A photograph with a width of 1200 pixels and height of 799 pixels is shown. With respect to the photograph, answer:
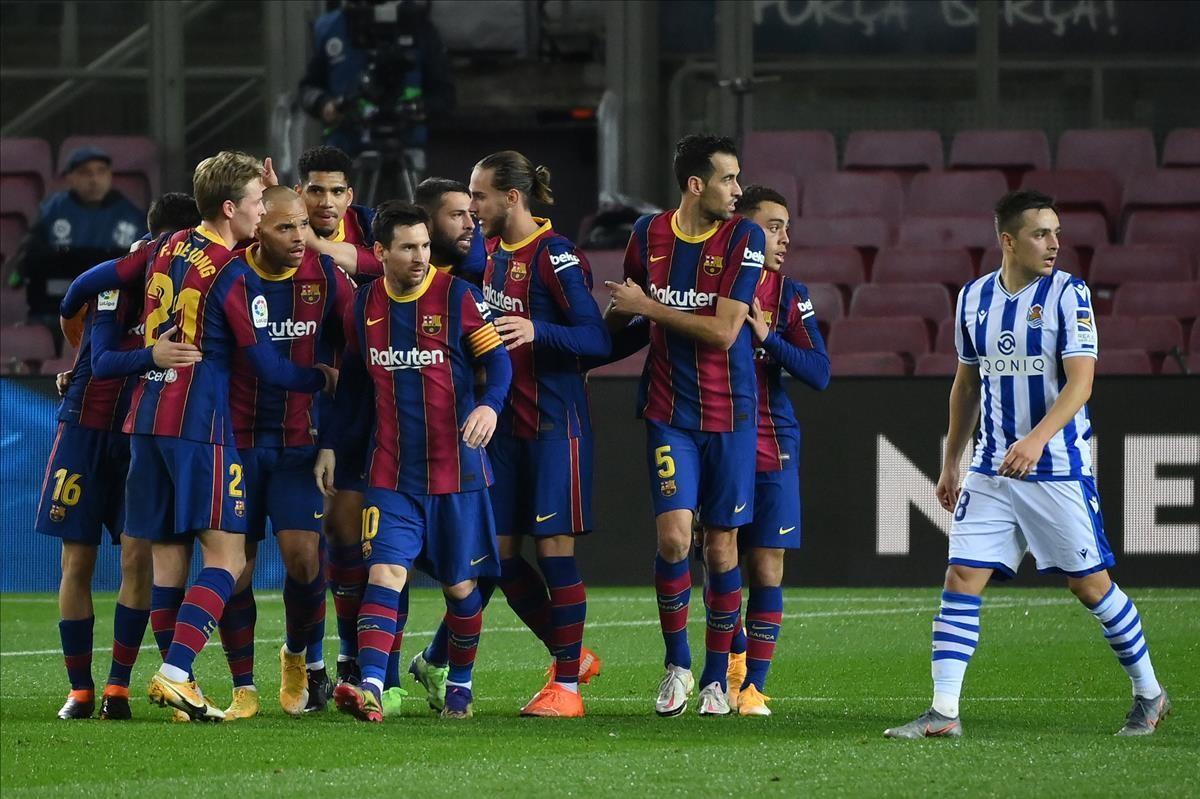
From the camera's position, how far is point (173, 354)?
6539 mm

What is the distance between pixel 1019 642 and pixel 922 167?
7.15 metres

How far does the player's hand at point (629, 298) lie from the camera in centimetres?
682

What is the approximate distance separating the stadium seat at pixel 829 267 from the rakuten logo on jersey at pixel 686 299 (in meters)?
7.11

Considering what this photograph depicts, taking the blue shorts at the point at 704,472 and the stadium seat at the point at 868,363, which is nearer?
the blue shorts at the point at 704,472

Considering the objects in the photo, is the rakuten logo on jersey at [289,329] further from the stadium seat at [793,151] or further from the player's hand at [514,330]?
the stadium seat at [793,151]

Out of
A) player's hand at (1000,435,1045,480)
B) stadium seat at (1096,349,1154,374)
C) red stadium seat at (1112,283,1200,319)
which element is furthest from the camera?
red stadium seat at (1112,283,1200,319)

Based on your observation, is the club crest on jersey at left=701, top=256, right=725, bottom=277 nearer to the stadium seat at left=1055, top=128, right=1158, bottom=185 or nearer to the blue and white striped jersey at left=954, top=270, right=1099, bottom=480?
the blue and white striped jersey at left=954, top=270, right=1099, bottom=480

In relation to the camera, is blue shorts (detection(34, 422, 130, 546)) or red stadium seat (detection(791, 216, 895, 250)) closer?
blue shorts (detection(34, 422, 130, 546))

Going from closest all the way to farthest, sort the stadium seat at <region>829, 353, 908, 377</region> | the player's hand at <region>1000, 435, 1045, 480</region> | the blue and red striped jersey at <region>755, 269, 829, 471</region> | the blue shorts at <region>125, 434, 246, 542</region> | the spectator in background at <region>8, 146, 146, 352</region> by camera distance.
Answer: the player's hand at <region>1000, 435, 1045, 480</region>
the blue shorts at <region>125, 434, 246, 542</region>
the blue and red striped jersey at <region>755, 269, 829, 471</region>
the stadium seat at <region>829, 353, 908, 377</region>
the spectator in background at <region>8, 146, 146, 352</region>

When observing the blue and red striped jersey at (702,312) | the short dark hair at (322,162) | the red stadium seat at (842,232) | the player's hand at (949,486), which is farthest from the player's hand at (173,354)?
the red stadium seat at (842,232)

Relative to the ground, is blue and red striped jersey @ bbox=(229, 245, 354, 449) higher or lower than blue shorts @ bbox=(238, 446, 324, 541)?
higher

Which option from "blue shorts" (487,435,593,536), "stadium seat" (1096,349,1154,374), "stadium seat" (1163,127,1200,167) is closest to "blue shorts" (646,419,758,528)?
"blue shorts" (487,435,593,536)

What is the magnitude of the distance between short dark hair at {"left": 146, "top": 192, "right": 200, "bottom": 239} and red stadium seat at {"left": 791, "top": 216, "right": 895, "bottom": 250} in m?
7.80

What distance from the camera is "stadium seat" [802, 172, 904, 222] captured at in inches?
588
